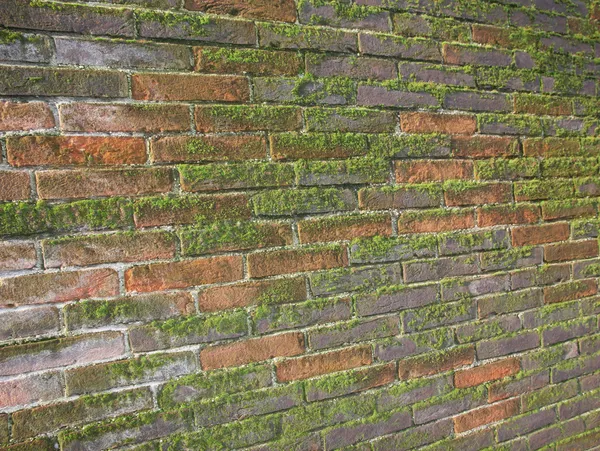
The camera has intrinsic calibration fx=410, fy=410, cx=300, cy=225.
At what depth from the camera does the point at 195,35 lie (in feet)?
3.84

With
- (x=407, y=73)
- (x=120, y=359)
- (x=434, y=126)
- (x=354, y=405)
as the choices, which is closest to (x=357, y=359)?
(x=354, y=405)

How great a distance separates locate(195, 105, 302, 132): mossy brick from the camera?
1.18 m

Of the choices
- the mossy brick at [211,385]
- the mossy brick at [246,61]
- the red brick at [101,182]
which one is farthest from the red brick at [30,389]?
the mossy brick at [246,61]

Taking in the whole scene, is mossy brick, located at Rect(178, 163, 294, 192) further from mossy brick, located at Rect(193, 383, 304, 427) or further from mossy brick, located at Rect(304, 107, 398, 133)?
mossy brick, located at Rect(193, 383, 304, 427)

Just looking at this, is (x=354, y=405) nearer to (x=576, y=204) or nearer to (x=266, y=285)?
(x=266, y=285)

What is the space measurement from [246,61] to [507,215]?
108 centimetres

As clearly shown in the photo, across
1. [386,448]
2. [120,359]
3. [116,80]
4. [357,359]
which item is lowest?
[386,448]

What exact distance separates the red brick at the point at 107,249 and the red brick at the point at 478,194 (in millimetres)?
948

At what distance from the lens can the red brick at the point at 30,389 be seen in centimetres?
102

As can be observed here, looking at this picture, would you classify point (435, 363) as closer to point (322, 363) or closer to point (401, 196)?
point (322, 363)

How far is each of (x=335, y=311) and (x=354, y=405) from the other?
31 centimetres

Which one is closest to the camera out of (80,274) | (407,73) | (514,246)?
(80,274)

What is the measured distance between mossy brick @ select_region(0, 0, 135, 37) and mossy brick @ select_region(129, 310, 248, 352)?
2.63ft

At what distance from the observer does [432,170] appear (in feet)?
4.66
